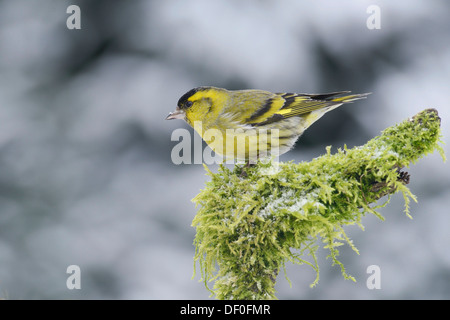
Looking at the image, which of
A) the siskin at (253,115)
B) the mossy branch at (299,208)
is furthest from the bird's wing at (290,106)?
the mossy branch at (299,208)

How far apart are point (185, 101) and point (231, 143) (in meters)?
0.65

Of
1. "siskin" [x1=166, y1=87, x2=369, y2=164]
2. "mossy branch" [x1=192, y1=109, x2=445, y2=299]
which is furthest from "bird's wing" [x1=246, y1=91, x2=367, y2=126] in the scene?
"mossy branch" [x1=192, y1=109, x2=445, y2=299]

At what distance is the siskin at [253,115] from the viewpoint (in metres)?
3.45

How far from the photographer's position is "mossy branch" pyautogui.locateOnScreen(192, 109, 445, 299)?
2559 millimetres

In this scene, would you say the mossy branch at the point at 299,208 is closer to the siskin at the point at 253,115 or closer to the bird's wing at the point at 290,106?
the siskin at the point at 253,115

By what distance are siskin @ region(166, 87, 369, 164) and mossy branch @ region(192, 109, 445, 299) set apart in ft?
2.28

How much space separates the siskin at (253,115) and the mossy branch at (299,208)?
0.70m

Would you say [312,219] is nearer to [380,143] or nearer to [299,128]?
[380,143]

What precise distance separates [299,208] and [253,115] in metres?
1.24

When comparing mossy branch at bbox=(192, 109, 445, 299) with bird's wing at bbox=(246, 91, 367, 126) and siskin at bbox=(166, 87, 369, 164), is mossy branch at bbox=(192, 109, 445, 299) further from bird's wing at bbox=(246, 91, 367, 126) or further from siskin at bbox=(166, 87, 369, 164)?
bird's wing at bbox=(246, 91, 367, 126)

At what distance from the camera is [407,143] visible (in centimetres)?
264

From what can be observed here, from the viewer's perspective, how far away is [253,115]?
11.8ft

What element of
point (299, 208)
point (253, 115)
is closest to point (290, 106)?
point (253, 115)

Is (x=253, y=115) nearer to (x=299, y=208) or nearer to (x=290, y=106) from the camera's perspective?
(x=290, y=106)
